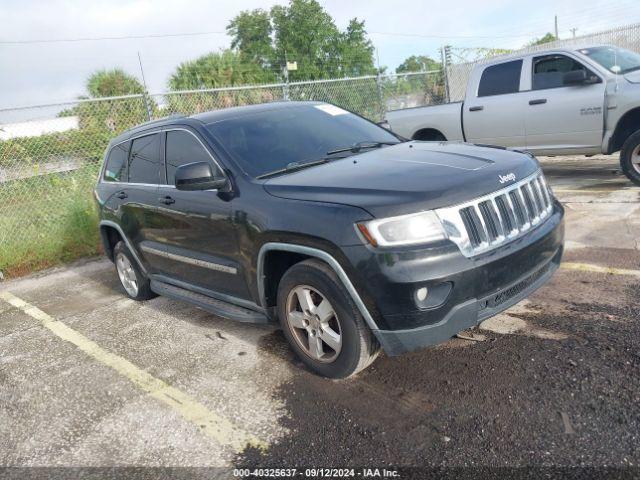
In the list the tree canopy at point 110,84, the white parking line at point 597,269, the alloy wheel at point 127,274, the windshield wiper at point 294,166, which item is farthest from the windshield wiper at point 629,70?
the tree canopy at point 110,84

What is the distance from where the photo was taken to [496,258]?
9.69 ft

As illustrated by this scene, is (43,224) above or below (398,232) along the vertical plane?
below

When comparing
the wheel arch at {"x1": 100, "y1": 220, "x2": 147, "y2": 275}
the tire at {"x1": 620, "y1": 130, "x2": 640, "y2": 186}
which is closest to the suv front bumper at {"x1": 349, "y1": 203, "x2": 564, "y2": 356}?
the wheel arch at {"x1": 100, "y1": 220, "x2": 147, "y2": 275}

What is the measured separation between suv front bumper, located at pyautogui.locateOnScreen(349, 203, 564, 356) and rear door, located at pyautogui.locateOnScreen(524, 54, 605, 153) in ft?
16.8

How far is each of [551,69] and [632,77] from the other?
1.08 meters

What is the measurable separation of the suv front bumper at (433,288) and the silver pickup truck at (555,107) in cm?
495

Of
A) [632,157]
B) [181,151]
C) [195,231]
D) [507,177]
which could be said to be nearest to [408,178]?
[507,177]

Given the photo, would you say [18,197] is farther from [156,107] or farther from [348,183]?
[348,183]

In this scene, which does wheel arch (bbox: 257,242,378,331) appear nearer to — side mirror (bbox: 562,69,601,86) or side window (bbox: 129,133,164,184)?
side window (bbox: 129,133,164,184)

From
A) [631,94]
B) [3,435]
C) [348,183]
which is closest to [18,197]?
[3,435]

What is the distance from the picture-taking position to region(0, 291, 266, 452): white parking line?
299cm

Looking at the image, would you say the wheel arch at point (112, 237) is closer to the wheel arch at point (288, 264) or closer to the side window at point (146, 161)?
the side window at point (146, 161)

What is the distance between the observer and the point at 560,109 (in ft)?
24.6

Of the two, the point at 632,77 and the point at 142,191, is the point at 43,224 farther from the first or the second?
the point at 632,77
